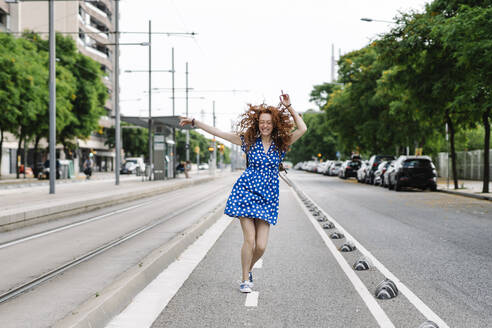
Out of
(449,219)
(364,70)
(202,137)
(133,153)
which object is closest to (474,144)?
(364,70)

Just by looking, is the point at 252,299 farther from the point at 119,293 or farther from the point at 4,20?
the point at 4,20

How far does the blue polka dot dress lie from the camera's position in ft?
17.5

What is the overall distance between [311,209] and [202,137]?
154 metres

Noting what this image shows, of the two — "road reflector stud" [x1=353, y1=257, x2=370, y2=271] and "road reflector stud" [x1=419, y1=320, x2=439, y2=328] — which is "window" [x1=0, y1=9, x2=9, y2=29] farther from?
"road reflector stud" [x1=419, y1=320, x2=439, y2=328]

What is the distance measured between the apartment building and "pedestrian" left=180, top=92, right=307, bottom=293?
147 feet

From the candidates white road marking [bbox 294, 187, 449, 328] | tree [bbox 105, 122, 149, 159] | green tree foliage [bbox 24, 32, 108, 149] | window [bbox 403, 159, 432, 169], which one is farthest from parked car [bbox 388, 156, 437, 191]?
tree [bbox 105, 122, 149, 159]

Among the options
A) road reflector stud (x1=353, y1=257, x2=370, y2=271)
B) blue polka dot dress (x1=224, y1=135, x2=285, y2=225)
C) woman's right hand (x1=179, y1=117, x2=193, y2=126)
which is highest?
woman's right hand (x1=179, y1=117, x2=193, y2=126)

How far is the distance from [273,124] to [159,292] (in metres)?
1.99

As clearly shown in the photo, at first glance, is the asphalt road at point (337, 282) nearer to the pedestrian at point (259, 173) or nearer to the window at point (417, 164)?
the pedestrian at point (259, 173)

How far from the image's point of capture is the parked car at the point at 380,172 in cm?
3140

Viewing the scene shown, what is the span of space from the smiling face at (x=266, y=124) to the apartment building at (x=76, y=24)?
45045mm

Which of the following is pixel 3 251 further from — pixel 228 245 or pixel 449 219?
pixel 449 219

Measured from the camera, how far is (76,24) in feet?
217

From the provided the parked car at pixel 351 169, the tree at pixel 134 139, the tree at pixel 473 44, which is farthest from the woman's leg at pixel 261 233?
the tree at pixel 134 139
